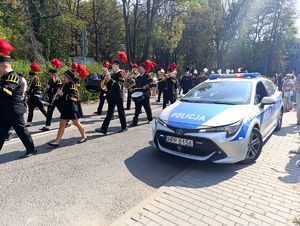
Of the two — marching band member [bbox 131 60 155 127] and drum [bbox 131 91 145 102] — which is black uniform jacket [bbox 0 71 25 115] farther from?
marching band member [bbox 131 60 155 127]

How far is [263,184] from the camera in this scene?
180 inches

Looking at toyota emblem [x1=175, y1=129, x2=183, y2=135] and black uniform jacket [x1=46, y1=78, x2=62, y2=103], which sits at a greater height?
black uniform jacket [x1=46, y1=78, x2=62, y2=103]

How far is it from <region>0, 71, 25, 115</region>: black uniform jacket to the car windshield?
127 inches

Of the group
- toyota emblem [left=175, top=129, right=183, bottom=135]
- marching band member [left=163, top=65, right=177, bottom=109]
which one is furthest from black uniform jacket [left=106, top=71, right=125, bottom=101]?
marching band member [left=163, top=65, right=177, bottom=109]

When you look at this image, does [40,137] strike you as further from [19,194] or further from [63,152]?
[19,194]

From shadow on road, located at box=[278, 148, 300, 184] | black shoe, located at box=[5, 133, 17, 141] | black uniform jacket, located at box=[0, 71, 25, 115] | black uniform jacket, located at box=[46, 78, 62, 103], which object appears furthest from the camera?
black uniform jacket, located at box=[46, 78, 62, 103]

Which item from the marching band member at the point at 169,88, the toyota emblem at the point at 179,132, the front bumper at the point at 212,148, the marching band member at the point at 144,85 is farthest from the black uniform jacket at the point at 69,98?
the marching band member at the point at 169,88

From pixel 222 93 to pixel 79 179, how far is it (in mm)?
3350

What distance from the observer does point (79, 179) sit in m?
4.72

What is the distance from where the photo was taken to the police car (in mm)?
4977

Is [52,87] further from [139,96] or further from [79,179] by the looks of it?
[79,179]

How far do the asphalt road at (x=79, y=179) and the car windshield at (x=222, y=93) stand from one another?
1379mm

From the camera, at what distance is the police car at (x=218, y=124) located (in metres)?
4.98

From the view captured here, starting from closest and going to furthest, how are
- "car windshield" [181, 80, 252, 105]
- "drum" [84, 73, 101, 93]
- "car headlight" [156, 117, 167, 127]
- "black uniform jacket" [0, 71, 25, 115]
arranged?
"black uniform jacket" [0, 71, 25, 115], "car headlight" [156, 117, 167, 127], "car windshield" [181, 80, 252, 105], "drum" [84, 73, 101, 93]
